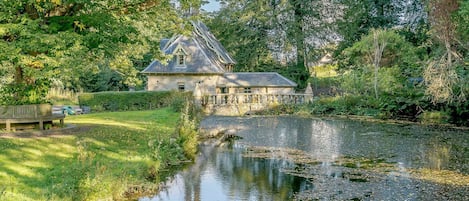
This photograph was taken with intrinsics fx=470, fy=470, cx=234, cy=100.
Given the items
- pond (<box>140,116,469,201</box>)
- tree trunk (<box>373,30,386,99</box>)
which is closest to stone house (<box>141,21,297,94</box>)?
tree trunk (<box>373,30,386,99</box>)

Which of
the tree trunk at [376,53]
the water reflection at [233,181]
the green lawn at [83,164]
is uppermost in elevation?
the tree trunk at [376,53]

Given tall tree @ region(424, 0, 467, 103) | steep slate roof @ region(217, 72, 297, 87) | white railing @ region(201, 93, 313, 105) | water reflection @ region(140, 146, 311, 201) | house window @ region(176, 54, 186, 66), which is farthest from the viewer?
house window @ region(176, 54, 186, 66)

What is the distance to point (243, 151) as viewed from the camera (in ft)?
46.0

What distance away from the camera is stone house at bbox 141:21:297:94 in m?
34.2

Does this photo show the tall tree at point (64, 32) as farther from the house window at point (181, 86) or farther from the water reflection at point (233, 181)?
the house window at point (181, 86)

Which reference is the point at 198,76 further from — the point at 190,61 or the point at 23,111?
the point at 23,111

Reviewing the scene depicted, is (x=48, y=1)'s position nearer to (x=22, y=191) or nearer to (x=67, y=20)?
(x=67, y=20)

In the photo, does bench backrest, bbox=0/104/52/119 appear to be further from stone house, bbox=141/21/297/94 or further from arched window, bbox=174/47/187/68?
arched window, bbox=174/47/187/68

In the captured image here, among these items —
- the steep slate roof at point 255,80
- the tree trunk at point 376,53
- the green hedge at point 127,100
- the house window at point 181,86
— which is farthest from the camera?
the house window at point 181,86

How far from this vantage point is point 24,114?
1304cm

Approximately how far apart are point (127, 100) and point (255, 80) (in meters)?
10.2

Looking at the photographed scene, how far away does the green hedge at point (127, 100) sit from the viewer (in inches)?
1115

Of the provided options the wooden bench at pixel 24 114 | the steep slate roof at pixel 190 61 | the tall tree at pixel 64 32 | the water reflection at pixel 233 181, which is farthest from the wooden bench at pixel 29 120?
the steep slate roof at pixel 190 61

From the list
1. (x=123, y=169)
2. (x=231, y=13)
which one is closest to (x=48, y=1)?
(x=123, y=169)
